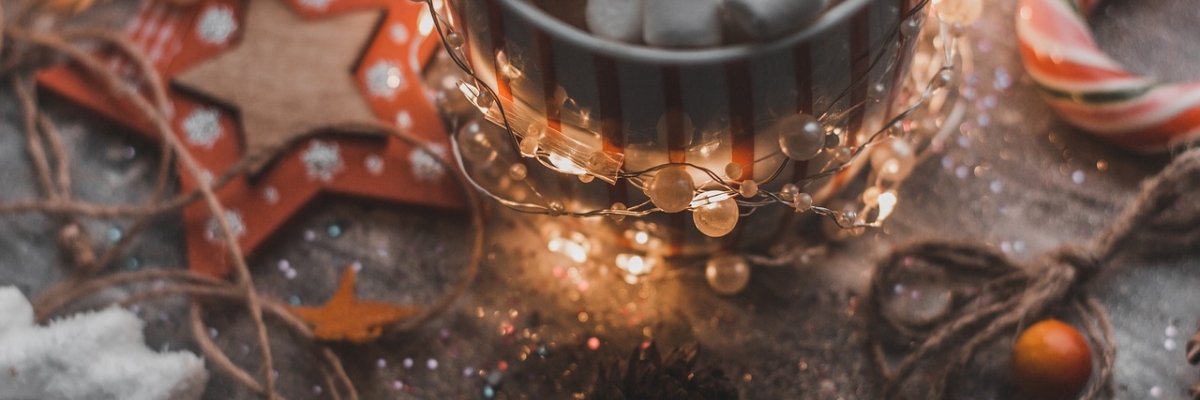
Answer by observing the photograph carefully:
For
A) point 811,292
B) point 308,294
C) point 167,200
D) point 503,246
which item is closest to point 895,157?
point 811,292

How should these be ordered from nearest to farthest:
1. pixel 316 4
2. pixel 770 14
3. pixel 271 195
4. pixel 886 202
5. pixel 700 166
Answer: pixel 770 14 < pixel 700 166 < pixel 886 202 < pixel 271 195 < pixel 316 4

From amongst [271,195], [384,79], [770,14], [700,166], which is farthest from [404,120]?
[770,14]

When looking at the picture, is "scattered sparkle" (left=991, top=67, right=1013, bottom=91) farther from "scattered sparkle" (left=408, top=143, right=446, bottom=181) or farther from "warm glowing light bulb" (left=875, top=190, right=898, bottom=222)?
"scattered sparkle" (left=408, top=143, right=446, bottom=181)

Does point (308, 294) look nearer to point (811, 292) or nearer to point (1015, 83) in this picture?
point (811, 292)

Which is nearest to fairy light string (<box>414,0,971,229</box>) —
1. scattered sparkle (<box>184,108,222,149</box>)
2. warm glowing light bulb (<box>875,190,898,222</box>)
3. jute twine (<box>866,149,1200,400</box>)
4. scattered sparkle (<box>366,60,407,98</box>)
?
warm glowing light bulb (<box>875,190,898,222</box>)

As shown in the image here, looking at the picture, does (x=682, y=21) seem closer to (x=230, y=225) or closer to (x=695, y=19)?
(x=695, y=19)
